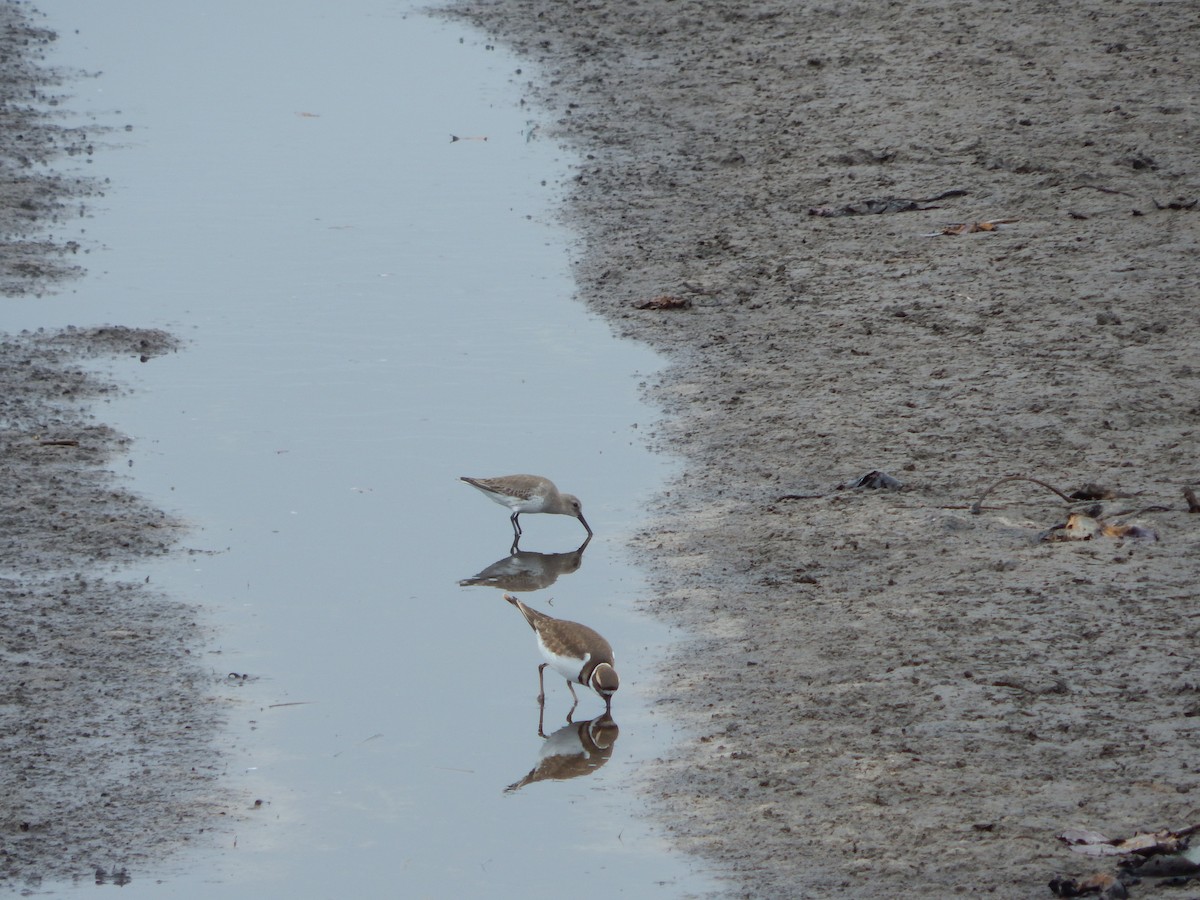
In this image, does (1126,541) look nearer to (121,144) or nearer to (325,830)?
(325,830)

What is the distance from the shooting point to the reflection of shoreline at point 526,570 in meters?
8.55

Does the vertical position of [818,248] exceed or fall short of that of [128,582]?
it exceeds it

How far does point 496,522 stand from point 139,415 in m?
2.48

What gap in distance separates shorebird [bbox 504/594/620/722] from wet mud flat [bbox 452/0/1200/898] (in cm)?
31

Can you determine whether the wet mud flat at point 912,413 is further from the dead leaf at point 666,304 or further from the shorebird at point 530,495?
the shorebird at point 530,495

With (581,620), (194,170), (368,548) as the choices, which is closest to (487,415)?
(368,548)

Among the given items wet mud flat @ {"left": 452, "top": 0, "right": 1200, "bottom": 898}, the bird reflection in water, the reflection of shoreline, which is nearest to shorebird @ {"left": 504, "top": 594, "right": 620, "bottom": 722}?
the bird reflection in water

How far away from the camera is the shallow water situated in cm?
630

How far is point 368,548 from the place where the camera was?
860 cm

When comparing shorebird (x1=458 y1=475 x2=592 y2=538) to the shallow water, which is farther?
shorebird (x1=458 y1=475 x2=592 y2=538)

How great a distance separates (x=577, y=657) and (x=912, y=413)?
335 centimetres

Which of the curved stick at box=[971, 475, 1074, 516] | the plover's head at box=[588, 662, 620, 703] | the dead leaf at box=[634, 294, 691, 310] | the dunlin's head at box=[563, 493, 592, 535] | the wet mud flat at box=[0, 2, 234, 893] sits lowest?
→ the wet mud flat at box=[0, 2, 234, 893]

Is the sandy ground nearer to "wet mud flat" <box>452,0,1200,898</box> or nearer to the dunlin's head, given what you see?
"wet mud flat" <box>452,0,1200,898</box>

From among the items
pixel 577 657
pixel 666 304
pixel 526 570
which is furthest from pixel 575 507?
pixel 666 304
